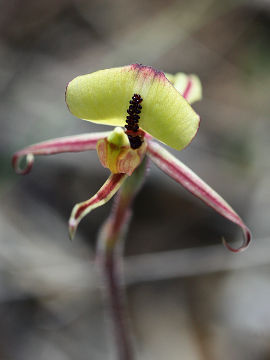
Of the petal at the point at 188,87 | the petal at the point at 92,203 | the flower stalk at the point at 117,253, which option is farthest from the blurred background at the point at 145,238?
the petal at the point at 92,203

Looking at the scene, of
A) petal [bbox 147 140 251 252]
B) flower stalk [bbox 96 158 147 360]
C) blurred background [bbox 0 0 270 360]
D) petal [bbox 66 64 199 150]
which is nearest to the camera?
petal [bbox 66 64 199 150]

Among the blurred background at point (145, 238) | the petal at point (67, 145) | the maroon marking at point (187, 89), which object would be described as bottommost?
the blurred background at point (145, 238)

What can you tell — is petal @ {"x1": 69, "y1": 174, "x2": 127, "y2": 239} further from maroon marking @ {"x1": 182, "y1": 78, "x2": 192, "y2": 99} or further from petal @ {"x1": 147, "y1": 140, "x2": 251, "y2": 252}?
maroon marking @ {"x1": 182, "y1": 78, "x2": 192, "y2": 99}

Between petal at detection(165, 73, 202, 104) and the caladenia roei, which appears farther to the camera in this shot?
petal at detection(165, 73, 202, 104)

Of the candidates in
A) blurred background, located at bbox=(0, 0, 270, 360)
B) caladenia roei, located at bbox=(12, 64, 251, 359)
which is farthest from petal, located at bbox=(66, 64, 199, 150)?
blurred background, located at bbox=(0, 0, 270, 360)

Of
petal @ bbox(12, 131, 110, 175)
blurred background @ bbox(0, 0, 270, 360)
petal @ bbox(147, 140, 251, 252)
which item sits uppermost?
petal @ bbox(12, 131, 110, 175)

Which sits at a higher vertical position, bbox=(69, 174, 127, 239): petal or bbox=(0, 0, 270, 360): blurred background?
bbox=(69, 174, 127, 239): petal

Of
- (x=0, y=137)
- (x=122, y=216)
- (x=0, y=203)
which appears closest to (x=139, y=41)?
(x=0, y=137)

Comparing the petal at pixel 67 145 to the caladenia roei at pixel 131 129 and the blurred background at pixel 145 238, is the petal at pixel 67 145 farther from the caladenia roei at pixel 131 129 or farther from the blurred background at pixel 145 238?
the blurred background at pixel 145 238
